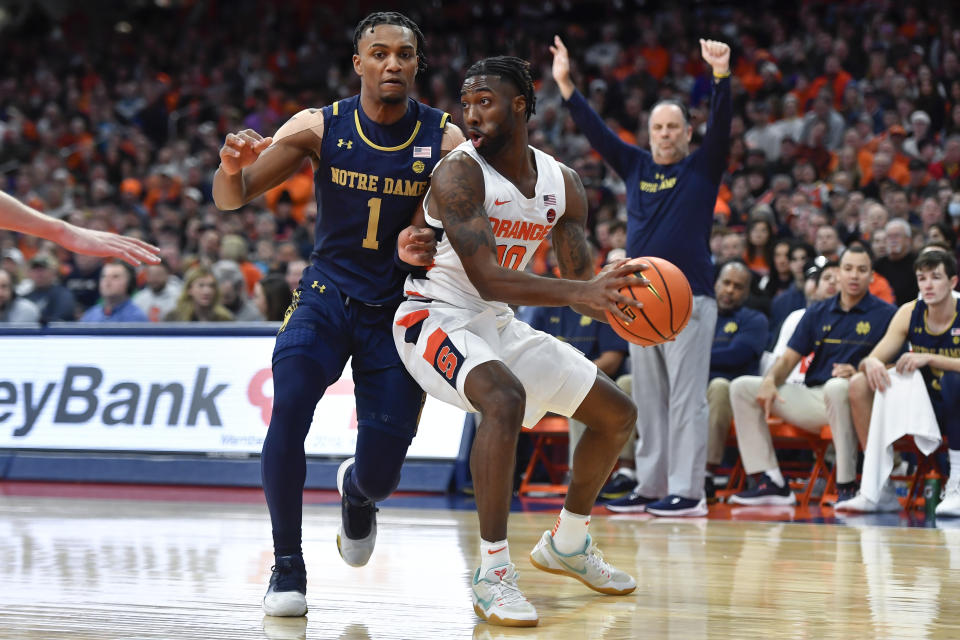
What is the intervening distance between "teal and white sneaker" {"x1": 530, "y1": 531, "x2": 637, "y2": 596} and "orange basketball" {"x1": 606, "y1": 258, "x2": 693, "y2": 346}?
2.95 ft

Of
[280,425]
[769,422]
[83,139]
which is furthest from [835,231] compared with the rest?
[83,139]

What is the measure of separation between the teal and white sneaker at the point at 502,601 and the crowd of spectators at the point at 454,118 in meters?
4.99

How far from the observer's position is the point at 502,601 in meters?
3.67

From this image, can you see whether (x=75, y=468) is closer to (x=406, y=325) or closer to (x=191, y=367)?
(x=191, y=367)

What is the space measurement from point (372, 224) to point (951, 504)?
14.8 ft

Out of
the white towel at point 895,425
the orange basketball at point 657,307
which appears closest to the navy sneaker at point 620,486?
the white towel at point 895,425

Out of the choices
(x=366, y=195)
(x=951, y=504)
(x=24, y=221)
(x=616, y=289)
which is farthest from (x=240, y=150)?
(x=951, y=504)

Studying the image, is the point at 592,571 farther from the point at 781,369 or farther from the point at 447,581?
the point at 781,369

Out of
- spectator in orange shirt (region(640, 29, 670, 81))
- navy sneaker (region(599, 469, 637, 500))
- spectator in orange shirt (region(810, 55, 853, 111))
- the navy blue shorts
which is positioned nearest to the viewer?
the navy blue shorts

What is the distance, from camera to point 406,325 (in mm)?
4168

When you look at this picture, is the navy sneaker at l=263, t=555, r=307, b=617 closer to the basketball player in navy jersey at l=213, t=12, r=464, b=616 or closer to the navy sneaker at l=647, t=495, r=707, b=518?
the basketball player in navy jersey at l=213, t=12, r=464, b=616

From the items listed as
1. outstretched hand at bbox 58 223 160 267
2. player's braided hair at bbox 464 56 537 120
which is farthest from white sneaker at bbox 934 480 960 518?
outstretched hand at bbox 58 223 160 267

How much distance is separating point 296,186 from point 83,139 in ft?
17.5

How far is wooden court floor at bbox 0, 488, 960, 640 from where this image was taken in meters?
3.59
